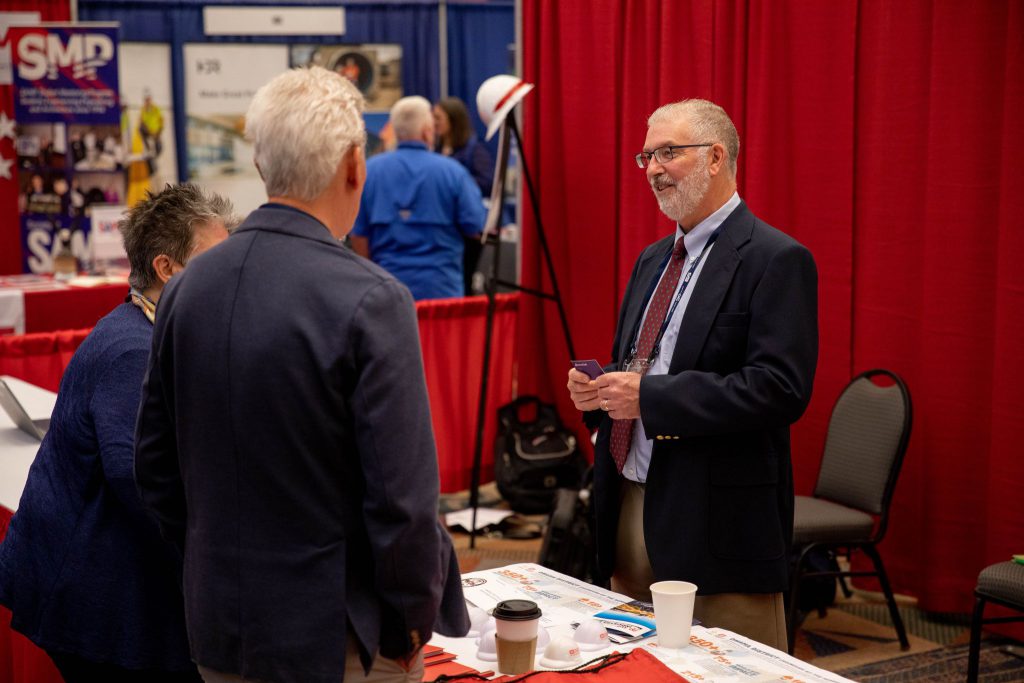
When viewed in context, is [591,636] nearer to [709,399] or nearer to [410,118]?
[709,399]

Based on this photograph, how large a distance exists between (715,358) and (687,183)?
0.40 metres

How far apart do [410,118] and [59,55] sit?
2.84 metres

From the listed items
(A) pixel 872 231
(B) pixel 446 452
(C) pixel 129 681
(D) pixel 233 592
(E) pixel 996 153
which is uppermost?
(E) pixel 996 153

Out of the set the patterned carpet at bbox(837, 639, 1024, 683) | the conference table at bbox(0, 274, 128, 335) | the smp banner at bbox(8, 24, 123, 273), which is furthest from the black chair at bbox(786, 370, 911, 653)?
the smp banner at bbox(8, 24, 123, 273)

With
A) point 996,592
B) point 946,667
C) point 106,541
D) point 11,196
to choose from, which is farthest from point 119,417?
point 11,196

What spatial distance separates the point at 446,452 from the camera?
18.1ft

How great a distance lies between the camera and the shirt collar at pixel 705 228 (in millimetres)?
2539

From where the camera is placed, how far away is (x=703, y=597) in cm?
248

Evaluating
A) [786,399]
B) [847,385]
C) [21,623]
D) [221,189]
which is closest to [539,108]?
[847,385]

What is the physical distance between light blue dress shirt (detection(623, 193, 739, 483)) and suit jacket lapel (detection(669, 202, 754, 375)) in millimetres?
25

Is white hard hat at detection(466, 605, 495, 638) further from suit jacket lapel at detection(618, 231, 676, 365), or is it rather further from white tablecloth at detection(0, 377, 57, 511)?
white tablecloth at detection(0, 377, 57, 511)

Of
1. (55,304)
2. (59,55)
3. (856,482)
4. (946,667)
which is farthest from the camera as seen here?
(59,55)

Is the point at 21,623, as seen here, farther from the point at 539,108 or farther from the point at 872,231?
the point at 539,108

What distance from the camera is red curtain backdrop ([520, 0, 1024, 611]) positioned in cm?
359
